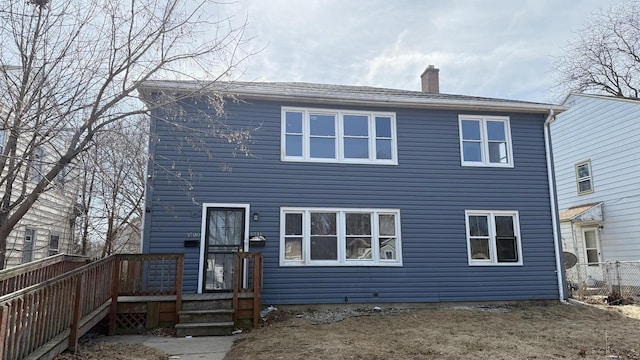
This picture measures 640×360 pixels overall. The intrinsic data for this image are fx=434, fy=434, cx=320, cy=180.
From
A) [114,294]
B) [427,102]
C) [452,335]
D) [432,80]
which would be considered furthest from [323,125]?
[114,294]

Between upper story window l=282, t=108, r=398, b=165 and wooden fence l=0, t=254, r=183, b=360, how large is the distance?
364cm

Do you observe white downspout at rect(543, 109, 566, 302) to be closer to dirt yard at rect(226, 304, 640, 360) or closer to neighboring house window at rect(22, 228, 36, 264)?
dirt yard at rect(226, 304, 640, 360)

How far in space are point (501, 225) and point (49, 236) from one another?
42.0 ft

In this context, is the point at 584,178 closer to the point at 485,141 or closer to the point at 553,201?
the point at 553,201

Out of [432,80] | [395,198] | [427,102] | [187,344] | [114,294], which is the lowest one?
[187,344]

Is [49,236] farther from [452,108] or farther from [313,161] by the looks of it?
[452,108]

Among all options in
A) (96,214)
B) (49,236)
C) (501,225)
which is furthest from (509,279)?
(49,236)

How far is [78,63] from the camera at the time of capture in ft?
19.5

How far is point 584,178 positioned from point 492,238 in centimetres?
731

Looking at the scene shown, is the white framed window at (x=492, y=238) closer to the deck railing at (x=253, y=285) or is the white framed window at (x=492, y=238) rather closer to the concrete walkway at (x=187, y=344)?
the deck railing at (x=253, y=285)

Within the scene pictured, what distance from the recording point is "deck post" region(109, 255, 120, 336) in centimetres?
727

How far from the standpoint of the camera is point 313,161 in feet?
31.9

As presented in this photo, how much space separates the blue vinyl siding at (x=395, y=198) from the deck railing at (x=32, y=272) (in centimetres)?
163

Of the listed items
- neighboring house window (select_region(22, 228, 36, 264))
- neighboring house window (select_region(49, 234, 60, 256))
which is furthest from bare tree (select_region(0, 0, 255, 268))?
neighboring house window (select_region(49, 234, 60, 256))
